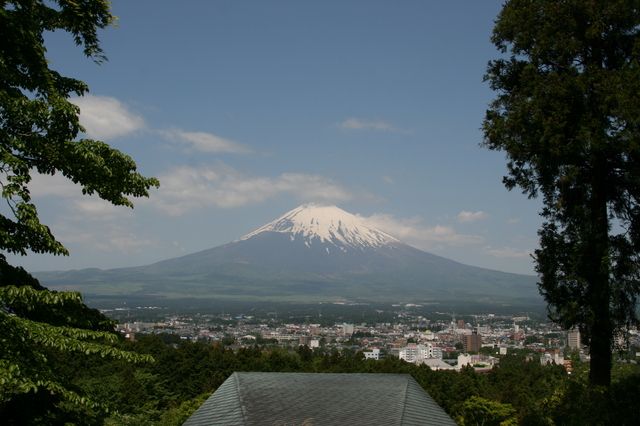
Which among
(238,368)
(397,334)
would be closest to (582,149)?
(238,368)

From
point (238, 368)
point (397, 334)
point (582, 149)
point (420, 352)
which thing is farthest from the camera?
point (397, 334)

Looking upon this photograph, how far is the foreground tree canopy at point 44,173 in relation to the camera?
6.79m

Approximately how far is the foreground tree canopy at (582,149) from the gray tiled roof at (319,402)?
3.99 metres

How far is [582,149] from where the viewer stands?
12.3 m

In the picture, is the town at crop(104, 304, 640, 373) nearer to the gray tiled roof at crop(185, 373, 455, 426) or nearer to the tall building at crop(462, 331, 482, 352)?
the tall building at crop(462, 331, 482, 352)

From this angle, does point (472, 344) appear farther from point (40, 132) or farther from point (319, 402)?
point (40, 132)

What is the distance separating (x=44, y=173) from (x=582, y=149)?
995cm

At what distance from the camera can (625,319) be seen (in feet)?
41.8

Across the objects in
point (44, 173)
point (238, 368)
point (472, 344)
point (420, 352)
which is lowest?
point (420, 352)

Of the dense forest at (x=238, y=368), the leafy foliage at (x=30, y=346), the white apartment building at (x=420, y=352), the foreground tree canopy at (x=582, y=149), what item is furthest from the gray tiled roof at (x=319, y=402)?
the white apartment building at (x=420, y=352)

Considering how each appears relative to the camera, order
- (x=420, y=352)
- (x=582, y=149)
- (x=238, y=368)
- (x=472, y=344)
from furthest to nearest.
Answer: (x=472, y=344)
(x=420, y=352)
(x=238, y=368)
(x=582, y=149)

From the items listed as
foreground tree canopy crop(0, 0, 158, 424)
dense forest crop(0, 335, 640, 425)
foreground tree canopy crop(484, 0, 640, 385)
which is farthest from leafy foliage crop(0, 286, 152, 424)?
dense forest crop(0, 335, 640, 425)

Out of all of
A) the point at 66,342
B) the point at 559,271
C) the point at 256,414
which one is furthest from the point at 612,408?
the point at 66,342

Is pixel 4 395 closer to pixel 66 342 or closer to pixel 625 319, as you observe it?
pixel 66 342
